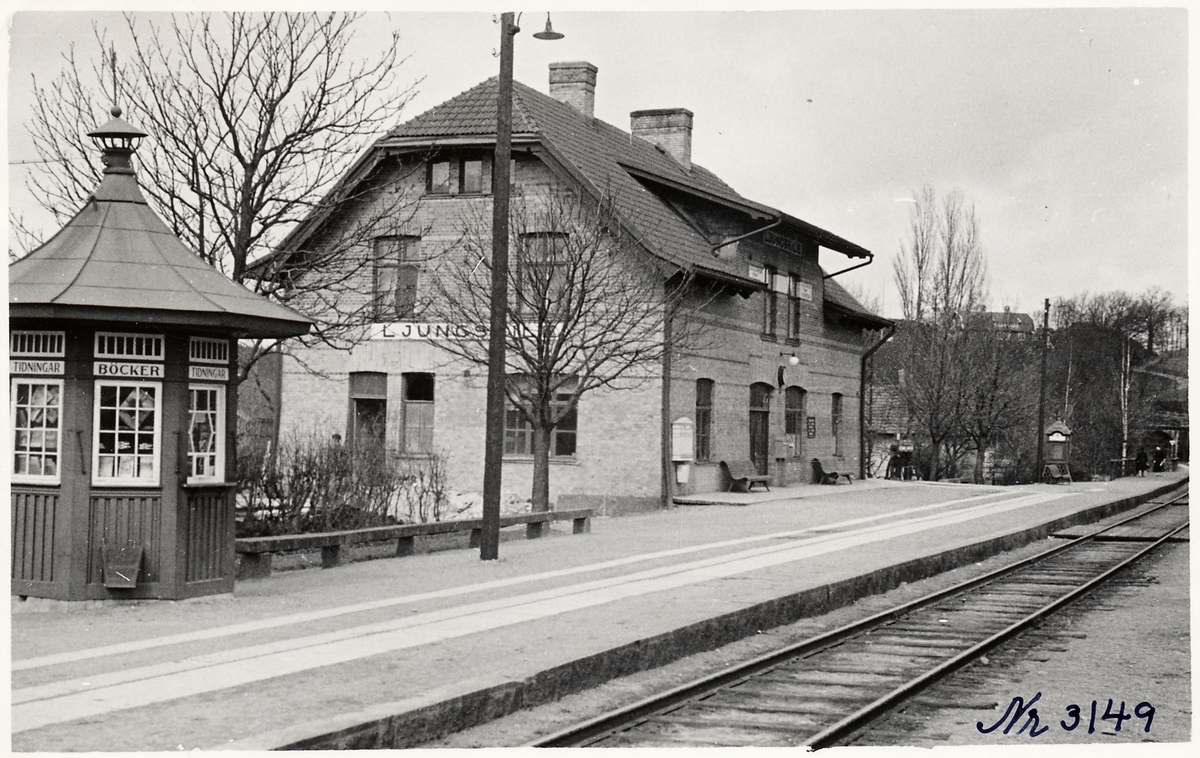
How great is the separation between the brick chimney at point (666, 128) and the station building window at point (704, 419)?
1004 cm

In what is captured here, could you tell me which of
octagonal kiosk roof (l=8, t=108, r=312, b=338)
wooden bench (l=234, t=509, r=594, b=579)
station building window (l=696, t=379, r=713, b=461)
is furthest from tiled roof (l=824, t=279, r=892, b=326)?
octagonal kiosk roof (l=8, t=108, r=312, b=338)

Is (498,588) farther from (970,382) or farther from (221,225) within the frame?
(970,382)

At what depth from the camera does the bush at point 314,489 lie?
16453mm

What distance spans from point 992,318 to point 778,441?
693 inches

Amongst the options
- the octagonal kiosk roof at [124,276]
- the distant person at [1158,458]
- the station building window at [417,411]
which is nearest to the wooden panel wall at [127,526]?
the octagonal kiosk roof at [124,276]

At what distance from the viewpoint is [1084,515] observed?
2820cm

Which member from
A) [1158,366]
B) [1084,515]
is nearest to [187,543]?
[1084,515]

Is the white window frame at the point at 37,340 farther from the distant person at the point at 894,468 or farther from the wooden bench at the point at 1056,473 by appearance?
the distant person at the point at 894,468

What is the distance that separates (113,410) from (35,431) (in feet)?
2.13

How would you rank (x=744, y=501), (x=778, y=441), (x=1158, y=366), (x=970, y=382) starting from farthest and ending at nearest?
(x=1158, y=366) → (x=970, y=382) → (x=778, y=441) → (x=744, y=501)

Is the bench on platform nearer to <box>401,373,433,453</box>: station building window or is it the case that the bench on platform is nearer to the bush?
<box>401,373,433,453</box>: station building window

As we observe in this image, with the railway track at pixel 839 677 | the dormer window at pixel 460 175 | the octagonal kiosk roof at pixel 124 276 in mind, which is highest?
the dormer window at pixel 460 175

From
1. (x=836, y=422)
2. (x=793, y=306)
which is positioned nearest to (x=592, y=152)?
(x=793, y=306)

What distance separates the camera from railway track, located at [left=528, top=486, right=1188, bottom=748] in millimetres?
7938
